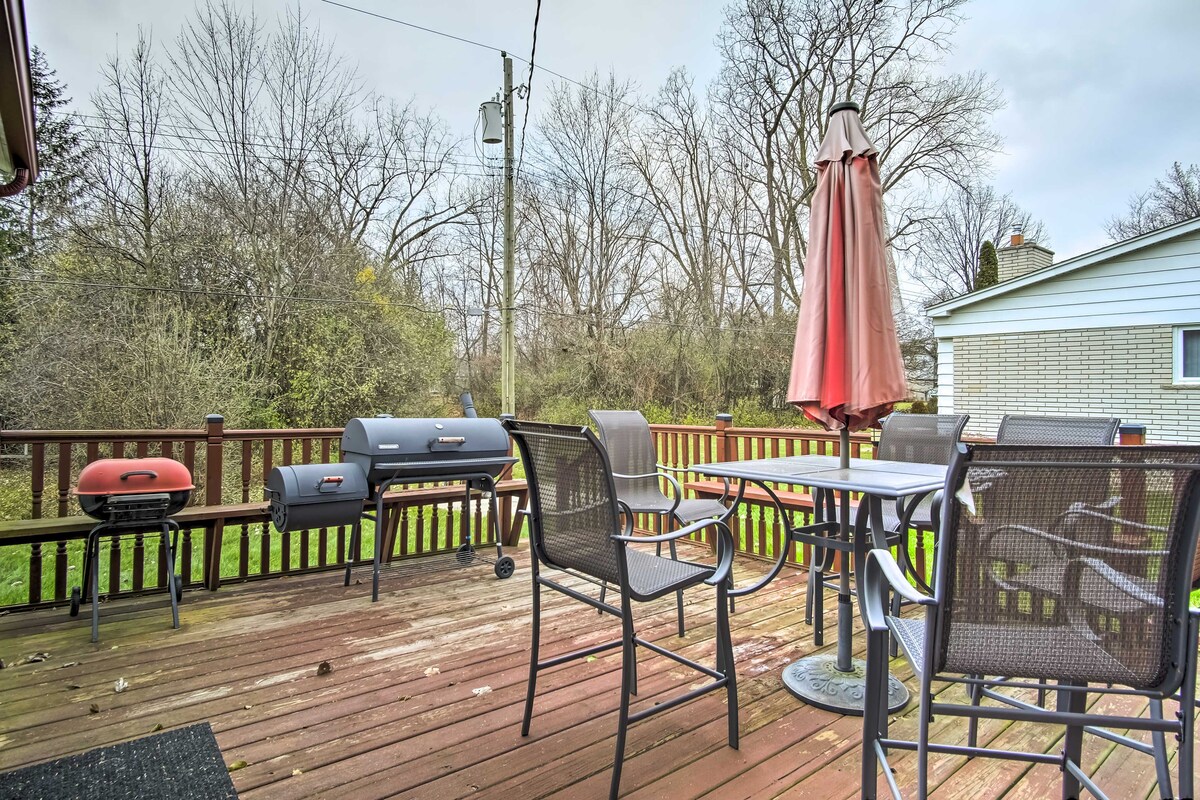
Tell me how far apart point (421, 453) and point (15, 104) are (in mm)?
2492

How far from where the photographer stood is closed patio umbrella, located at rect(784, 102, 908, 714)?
2.48 m

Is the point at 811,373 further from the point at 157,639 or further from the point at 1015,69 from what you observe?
the point at 1015,69

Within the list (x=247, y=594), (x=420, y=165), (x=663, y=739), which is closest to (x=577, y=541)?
(x=663, y=739)

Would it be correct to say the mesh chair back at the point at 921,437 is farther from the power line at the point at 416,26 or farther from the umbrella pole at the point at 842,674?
the power line at the point at 416,26

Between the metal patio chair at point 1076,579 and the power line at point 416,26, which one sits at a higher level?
the power line at point 416,26

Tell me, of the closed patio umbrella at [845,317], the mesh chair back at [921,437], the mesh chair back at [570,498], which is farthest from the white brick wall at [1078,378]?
the mesh chair back at [570,498]

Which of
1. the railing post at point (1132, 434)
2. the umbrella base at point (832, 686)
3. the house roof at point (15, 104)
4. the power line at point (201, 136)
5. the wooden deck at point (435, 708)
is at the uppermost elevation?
the power line at point (201, 136)

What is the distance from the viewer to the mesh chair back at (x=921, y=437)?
3352 millimetres

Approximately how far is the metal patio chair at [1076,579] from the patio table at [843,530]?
0.78 meters

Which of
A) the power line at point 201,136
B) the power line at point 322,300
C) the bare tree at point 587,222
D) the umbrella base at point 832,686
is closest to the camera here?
the umbrella base at point 832,686

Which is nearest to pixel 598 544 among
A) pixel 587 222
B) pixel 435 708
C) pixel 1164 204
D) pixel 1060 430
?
pixel 435 708

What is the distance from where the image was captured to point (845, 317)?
2.56 m

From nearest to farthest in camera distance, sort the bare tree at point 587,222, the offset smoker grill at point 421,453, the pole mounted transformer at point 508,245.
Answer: the offset smoker grill at point 421,453 → the pole mounted transformer at point 508,245 → the bare tree at point 587,222

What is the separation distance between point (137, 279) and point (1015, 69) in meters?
14.8
